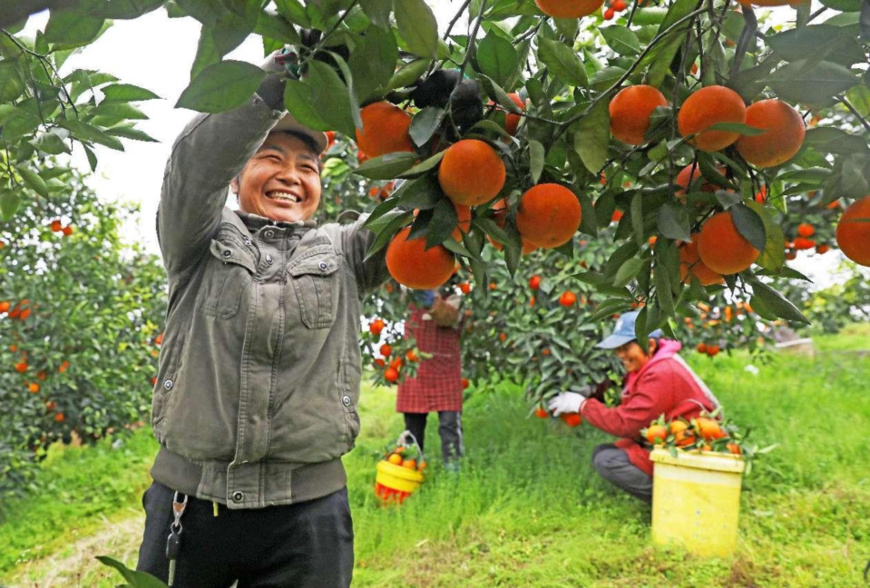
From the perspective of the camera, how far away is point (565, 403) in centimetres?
379

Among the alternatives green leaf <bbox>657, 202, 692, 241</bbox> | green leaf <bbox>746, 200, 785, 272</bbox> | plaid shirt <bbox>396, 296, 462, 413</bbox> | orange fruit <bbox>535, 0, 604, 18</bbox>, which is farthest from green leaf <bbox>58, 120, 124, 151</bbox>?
plaid shirt <bbox>396, 296, 462, 413</bbox>

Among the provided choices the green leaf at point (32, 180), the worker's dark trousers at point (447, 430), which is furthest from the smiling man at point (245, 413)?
→ the worker's dark trousers at point (447, 430)

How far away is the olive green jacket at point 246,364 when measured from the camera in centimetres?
153

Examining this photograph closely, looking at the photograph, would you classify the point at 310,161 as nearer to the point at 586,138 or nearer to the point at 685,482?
the point at 586,138

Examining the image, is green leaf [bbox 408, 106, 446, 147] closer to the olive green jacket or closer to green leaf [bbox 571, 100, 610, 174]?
green leaf [bbox 571, 100, 610, 174]

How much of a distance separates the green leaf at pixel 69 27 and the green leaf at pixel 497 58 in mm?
410

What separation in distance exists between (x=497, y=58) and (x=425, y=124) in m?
0.17

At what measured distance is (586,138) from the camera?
32.8 inches

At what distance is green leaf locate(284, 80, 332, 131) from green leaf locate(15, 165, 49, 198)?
839 mm

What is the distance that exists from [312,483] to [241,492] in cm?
17

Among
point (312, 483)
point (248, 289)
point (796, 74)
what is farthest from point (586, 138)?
point (312, 483)

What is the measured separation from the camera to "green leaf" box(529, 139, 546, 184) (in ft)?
2.48

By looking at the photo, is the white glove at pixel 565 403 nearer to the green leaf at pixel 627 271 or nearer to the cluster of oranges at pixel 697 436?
the cluster of oranges at pixel 697 436

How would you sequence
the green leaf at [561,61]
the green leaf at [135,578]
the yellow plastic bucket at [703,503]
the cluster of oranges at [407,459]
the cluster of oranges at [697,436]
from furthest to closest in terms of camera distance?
the cluster of oranges at [407,459] → the cluster of oranges at [697,436] → the yellow plastic bucket at [703,503] → the green leaf at [561,61] → the green leaf at [135,578]
